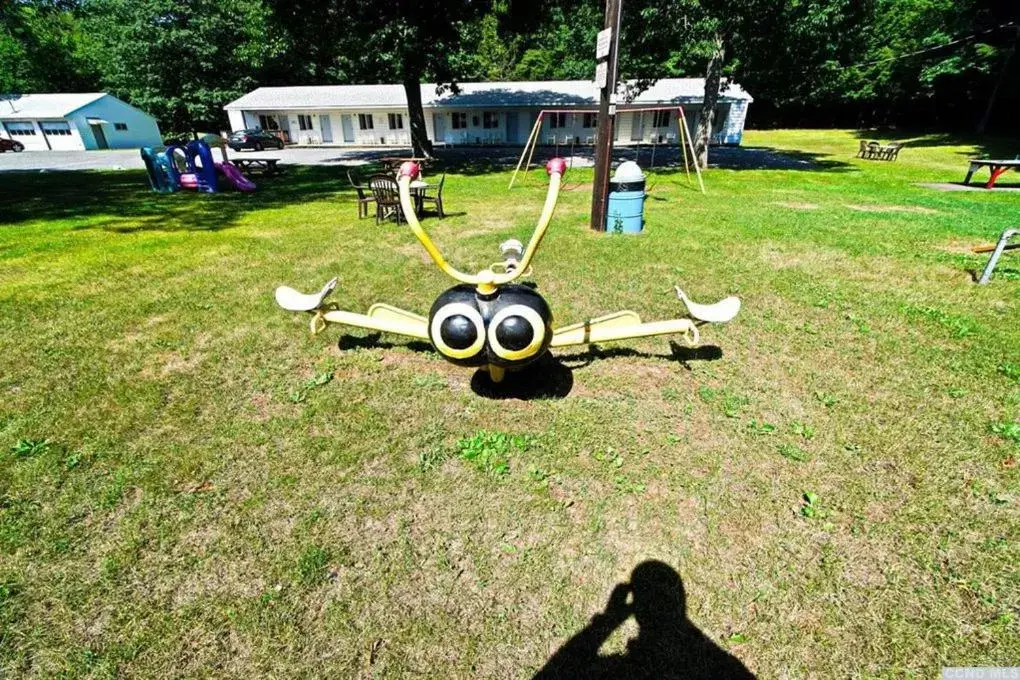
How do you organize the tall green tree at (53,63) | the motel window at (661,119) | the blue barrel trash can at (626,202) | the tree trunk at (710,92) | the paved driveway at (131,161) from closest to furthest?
the blue barrel trash can at (626,202), the tree trunk at (710,92), the paved driveway at (131,161), the motel window at (661,119), the tall green tree at (53,63)

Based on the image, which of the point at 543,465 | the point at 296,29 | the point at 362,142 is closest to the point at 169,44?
the point at 362,142

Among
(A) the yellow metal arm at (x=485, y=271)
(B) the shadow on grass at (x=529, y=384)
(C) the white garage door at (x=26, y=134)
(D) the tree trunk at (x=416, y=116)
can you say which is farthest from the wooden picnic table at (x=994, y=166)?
(C) the white garage door at (x=26, y=134)

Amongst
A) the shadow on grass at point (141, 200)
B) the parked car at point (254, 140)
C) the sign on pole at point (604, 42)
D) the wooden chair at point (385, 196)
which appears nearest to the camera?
the sign on pole at point (604, 42)

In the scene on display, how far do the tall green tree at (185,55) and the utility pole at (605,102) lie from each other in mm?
38224

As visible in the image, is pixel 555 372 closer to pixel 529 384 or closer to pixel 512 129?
pixel 529 384

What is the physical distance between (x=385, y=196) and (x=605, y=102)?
4.53 m

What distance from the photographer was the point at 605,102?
8594 millimetres

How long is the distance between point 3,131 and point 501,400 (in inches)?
2027

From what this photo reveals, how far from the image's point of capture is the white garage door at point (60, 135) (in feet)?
118

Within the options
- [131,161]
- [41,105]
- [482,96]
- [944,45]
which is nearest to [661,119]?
[482,96]

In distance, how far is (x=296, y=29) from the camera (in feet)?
57.6

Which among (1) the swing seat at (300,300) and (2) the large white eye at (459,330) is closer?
(2) the large white eye at (459,330)

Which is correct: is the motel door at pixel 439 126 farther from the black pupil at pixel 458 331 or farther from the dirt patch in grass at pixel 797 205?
the black pupil at pixel 458 331

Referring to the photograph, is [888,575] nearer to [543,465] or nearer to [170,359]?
[543,465]
